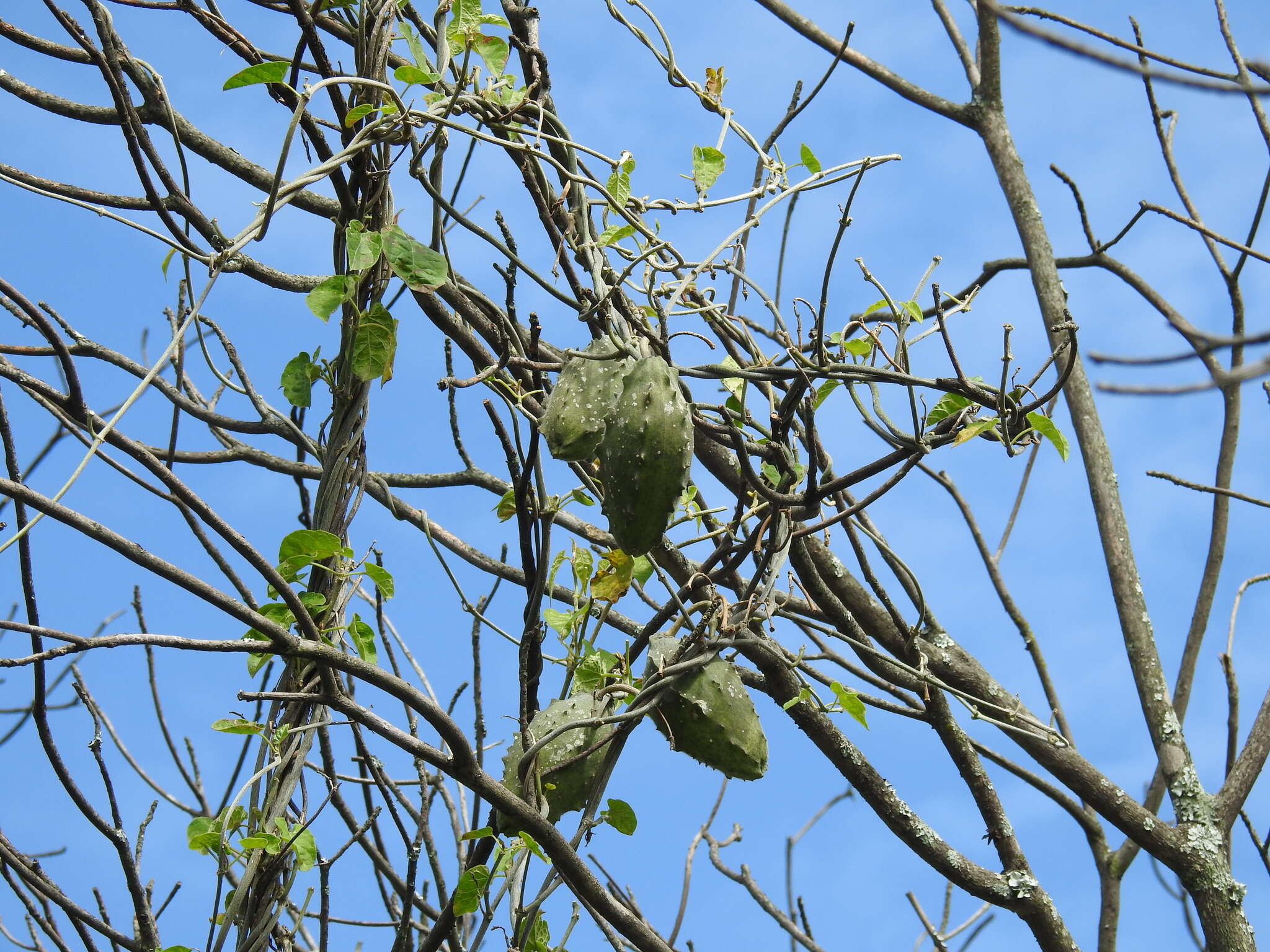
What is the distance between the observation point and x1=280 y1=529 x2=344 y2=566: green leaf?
1358mm

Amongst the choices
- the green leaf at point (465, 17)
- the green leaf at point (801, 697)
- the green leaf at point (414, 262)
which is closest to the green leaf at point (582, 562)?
the green leaf at point (801, 697)

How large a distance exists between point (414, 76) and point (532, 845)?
3.03ft

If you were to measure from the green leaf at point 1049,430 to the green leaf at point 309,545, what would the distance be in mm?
850

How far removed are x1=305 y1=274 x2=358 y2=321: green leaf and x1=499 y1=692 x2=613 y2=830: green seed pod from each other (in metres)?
0.57

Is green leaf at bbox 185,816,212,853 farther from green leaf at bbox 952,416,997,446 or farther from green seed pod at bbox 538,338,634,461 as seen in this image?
green leaf at bbox 952,416,997,446

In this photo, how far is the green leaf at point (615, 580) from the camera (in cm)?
148

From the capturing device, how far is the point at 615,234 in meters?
1.47

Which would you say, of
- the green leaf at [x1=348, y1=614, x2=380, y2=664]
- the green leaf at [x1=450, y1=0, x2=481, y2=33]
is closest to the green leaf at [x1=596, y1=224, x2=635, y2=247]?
the green leaf at [x1=450, y1=0, x2=481, y2=33]

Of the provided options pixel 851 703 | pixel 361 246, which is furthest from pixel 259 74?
pixel 851 703

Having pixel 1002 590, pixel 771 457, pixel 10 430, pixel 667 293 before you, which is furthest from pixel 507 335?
pixel 1002 590

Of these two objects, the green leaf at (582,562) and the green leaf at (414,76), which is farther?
the green leaf at (582,562)

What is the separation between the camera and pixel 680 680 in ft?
4.27

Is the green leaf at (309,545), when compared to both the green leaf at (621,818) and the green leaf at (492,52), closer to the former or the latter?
the green leaf at (621,818)

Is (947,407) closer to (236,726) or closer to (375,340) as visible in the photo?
(375,340)
